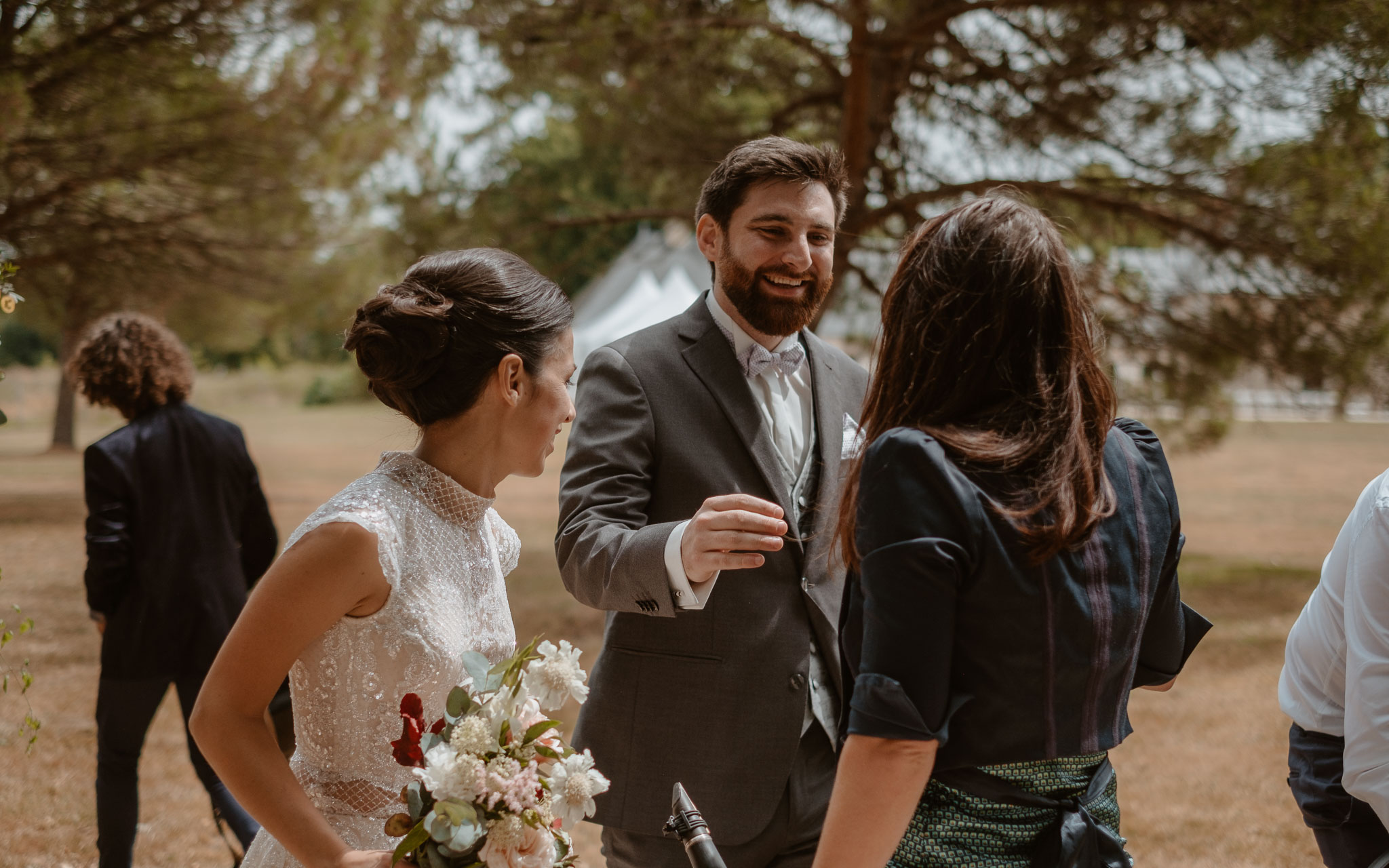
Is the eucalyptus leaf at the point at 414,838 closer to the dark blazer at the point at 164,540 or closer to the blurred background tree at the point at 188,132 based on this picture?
the dark blazer at the point at 164,540

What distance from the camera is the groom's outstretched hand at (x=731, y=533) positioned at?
5.40ft

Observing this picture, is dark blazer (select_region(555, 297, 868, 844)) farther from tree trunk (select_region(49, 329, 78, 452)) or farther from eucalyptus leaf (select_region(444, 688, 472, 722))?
tree trunk (select_region(49, 329, 78, 452))

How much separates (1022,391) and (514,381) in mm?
872

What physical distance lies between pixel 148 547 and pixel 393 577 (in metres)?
2.87

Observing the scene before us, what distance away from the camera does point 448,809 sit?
1417mm

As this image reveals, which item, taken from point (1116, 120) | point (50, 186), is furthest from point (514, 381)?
point (50, 186)

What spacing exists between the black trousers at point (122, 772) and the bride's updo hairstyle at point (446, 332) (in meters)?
2.64

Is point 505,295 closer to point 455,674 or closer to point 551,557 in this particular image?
point 455,674

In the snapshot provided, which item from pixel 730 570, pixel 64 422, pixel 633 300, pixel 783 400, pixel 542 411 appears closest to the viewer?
pixel 542 411

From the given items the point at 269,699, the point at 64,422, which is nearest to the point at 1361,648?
the point at 269,699

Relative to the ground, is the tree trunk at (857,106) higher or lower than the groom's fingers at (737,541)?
higher

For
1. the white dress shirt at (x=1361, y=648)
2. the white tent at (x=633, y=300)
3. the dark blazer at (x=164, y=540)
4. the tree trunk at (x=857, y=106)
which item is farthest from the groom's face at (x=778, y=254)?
the white tent at (x=633, y=300)

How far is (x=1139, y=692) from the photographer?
829 centimetres

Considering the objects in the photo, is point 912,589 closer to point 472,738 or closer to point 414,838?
point 472,738
